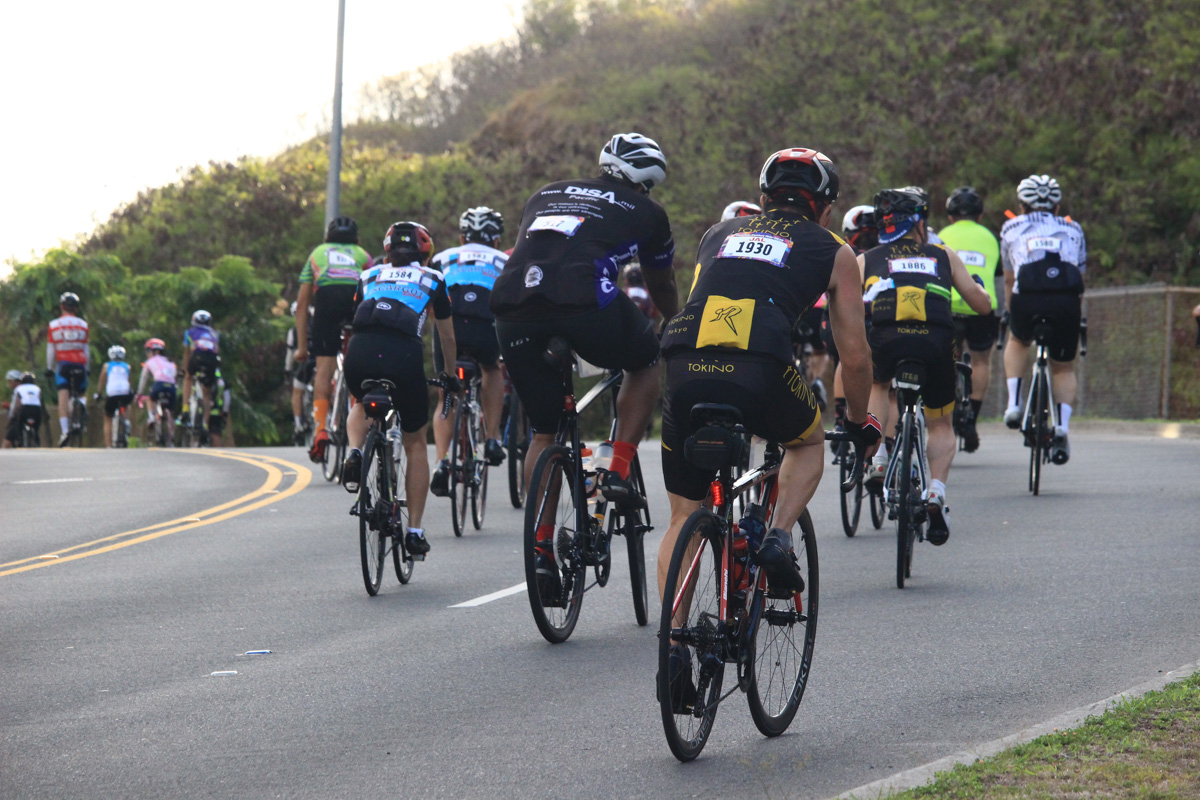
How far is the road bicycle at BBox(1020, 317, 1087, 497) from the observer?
12.4 m

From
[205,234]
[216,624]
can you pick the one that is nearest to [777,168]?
[216,624]

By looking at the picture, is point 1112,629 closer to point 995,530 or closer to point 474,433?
point 995,530

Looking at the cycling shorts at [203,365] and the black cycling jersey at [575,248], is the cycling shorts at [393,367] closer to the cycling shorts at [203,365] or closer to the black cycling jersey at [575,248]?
the black cycling jersey at [575,248]

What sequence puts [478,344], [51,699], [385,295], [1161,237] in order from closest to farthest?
[51,699]
[385,295]
[478,344]
[1161,237]

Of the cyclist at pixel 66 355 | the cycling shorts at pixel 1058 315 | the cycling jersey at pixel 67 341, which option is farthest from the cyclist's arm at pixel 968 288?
the cycling jersey at pixel 67 341

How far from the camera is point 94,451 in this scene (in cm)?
2238

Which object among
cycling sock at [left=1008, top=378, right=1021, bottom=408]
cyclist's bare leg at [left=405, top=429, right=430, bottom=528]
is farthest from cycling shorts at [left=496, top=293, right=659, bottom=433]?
cycling sock at [left=1008, top=378, right=1021, bottom=408]

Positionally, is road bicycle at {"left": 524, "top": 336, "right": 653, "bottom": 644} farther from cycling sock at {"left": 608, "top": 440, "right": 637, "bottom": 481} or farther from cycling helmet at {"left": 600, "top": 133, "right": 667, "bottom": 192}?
cycling helmet at {"left": 600, "top": 133, "right": 667, "bottom": 192}

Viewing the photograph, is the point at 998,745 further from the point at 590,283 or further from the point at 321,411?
the point at 321,411

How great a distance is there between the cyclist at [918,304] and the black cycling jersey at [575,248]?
8.33ft

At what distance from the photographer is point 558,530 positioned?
7.14 meters

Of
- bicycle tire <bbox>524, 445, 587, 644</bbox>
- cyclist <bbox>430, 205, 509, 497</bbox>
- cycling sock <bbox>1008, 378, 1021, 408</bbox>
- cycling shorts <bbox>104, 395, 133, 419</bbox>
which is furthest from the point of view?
cycling shorts <bbox>104, 395, 133, 419</bbox>

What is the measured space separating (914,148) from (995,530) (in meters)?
21.9

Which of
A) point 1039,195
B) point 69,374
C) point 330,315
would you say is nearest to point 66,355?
point 69,374
